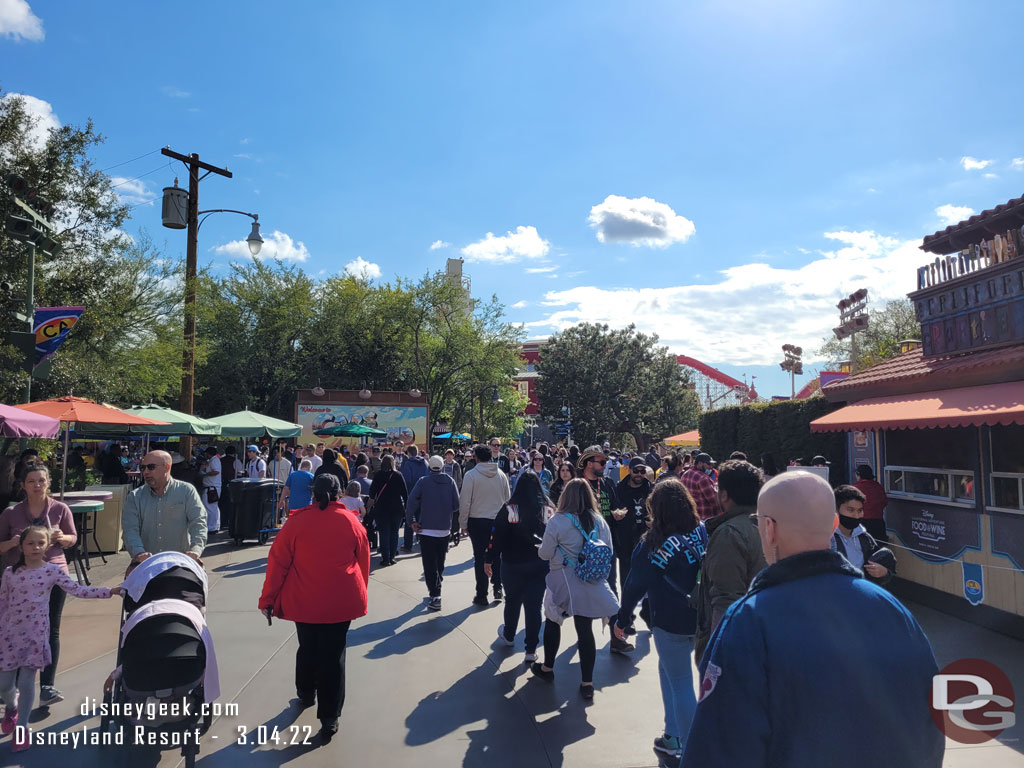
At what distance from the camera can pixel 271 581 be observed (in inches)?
186

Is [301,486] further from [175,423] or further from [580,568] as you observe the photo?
[580,568]

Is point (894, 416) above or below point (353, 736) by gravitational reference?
above

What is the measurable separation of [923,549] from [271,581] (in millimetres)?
8370

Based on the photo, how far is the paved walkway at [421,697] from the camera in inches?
168

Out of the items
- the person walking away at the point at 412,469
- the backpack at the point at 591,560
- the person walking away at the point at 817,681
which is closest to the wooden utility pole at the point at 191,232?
the person walking away at the point at 412,469

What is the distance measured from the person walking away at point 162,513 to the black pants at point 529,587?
2685mm

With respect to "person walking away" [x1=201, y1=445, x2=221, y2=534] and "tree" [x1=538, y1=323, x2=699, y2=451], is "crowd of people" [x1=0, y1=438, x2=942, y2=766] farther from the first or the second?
"tree" [x1=538, y1=323, x2=699, y2=451]

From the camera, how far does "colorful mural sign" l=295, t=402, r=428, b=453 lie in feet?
85.7

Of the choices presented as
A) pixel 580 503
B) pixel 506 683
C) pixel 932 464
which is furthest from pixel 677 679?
pixel 932 464

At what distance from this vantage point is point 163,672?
3.82 m

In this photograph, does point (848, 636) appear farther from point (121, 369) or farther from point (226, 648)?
point (121, 369)

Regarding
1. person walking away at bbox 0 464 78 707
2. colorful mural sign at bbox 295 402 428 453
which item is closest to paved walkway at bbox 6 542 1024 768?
person walking away at bbox 0 464 78 707

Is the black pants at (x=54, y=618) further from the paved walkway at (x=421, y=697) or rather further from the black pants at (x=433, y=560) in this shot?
the black pants at (x=433, y=560)

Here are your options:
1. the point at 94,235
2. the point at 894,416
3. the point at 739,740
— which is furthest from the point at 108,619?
the point at 94,235
